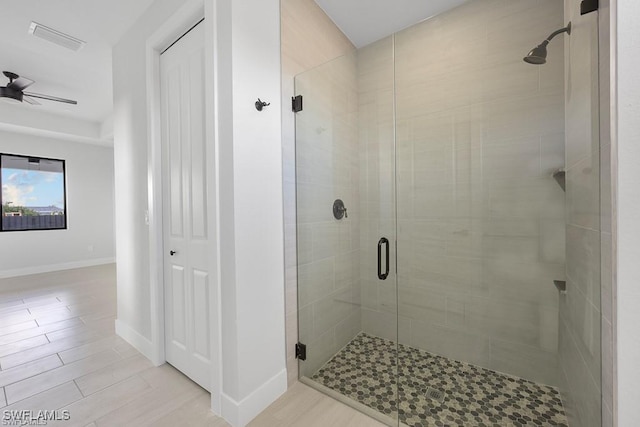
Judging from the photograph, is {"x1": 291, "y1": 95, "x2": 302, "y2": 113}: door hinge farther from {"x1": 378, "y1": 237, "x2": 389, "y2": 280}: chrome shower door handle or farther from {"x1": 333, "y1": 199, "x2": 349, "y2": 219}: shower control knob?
{"x1": 378, "y1": 237, "x2": 389, "y2": 280}: chrome shower door handle

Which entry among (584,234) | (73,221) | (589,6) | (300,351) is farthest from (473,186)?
(73,221)

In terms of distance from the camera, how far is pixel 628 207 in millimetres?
753

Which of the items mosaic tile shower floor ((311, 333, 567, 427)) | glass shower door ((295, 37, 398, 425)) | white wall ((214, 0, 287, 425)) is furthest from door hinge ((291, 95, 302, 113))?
mosaic tile shower floor ((311, 333, 567, 427))

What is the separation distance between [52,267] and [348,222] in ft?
21.6

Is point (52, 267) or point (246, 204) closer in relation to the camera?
point (246, 204)

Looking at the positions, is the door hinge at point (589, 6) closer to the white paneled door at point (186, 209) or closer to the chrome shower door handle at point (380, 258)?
the chrome shower door handle at point (380, 258)

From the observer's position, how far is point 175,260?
194cm

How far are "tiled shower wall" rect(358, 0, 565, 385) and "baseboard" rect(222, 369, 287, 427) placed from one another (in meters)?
0.95

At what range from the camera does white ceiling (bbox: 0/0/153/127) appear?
211 cm

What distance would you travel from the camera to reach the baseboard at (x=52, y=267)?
4789mm

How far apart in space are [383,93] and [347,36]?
94 cm

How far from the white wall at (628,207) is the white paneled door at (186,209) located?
1829 millimetres

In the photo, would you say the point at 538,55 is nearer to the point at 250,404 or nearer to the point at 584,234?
the point at 584,234

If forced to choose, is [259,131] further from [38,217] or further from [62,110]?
[38,217]
